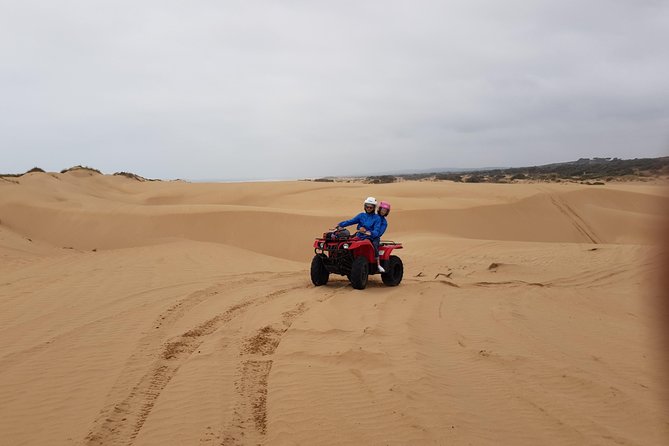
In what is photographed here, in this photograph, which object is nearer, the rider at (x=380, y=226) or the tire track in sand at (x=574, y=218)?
the rider at (x=380, y=226)

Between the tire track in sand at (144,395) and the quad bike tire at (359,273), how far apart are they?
283cm

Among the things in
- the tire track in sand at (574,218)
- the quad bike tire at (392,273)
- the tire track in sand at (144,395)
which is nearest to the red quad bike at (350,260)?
the quad bike tire at (392,273)

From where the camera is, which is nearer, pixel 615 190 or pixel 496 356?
pixel 496 356

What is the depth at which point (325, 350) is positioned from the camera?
5234 millimetres

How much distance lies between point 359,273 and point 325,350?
132 inches

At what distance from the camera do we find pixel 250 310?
7.07m

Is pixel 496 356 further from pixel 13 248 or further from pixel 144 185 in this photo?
pixel 144 185

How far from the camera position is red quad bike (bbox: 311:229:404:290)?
8555 mm

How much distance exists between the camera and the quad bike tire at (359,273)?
8.52 m

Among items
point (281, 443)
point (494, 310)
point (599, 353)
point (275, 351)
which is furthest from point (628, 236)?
point (281, 443)

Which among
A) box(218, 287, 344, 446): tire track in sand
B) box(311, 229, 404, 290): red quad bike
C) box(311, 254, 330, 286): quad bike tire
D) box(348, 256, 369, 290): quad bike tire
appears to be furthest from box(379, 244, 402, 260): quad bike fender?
box(218, 287, 344, 446): tire track in sand

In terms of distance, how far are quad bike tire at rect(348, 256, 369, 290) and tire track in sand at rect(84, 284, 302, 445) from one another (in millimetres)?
2830

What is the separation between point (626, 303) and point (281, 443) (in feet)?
22.6

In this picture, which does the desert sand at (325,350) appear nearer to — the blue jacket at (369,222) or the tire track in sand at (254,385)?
the tire track in sand at (254,385)
